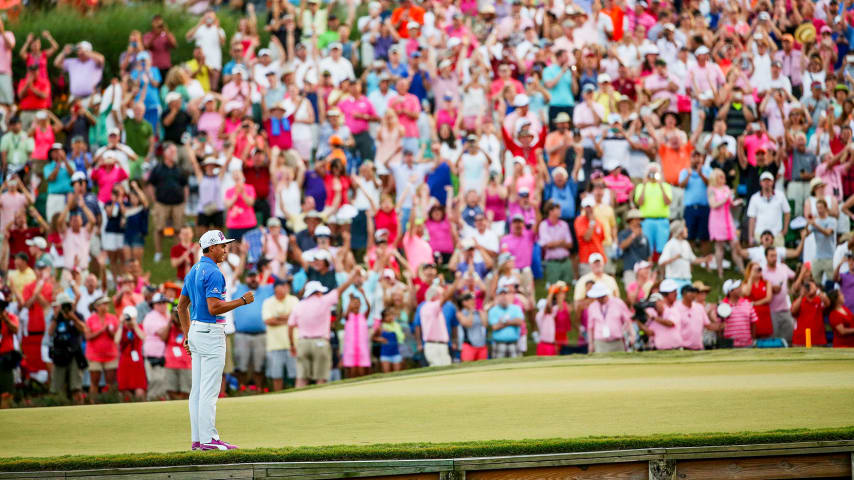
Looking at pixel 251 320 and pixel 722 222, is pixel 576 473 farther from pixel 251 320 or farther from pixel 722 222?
pixel 722 222

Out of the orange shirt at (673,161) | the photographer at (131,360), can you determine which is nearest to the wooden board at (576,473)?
the photographer at (131,360)

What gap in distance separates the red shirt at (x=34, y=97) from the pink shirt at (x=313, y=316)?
853 centimetres

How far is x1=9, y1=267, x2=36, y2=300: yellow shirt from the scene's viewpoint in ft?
67.2

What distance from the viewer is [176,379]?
1872 cm

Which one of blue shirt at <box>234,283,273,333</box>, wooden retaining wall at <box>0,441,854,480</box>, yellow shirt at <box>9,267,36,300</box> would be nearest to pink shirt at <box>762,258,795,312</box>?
blue shirt at <box>234,283,273,333</box>

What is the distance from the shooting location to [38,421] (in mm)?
12648

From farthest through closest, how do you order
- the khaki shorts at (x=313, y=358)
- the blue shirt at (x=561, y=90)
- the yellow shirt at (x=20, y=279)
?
1. the blue shirt at (x=561, y=90)
2. the yellow shirt at (x=20, y=279)
3. the khaki shorts at (x=313, y=358)

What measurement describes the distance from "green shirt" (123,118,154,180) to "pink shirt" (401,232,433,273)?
5592 mm

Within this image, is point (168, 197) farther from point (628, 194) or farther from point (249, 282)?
point (628, 194)

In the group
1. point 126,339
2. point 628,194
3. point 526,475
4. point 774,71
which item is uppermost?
point 774,71

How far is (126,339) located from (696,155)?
31.6ft

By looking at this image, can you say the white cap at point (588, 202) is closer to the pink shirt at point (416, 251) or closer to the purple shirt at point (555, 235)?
the purple shirt at point (555, 235)

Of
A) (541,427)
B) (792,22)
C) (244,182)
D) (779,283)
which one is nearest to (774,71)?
(792,22)

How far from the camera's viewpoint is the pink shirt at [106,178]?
22391 millimetres
